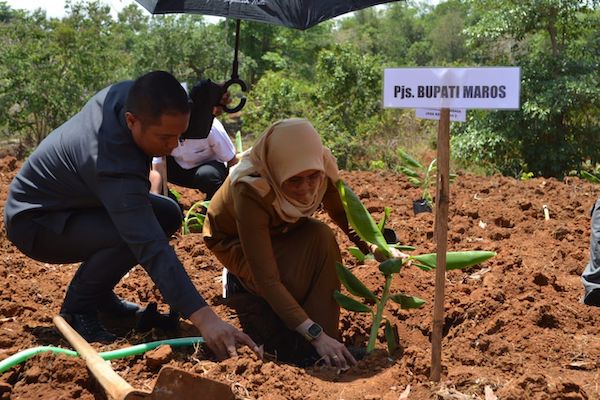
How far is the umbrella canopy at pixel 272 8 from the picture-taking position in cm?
345

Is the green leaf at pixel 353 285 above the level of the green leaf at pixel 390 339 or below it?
above

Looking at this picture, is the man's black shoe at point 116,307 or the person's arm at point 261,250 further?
the man's black shoe at point 116,307

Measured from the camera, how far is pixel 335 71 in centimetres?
1052

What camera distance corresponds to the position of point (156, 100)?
8.80 feet

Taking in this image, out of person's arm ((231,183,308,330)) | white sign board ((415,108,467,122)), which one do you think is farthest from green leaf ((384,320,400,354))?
white sign board ((415,108,467,122))

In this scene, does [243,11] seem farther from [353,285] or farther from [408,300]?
[408,300]

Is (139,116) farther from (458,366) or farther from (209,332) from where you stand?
(458,366)

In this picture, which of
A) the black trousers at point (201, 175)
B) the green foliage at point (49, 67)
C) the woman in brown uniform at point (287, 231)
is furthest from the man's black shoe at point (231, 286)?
the green foliage at point (49, 67)

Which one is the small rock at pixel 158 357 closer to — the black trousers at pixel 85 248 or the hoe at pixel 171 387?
the hoe at pixel 171 387

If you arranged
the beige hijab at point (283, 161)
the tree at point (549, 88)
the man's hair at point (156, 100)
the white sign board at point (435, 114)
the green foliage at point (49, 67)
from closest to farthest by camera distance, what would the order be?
the man's hair at point (156, 100), the beige hijab at point (283, 161), the white sign board at point (435, 114), the tree at point (549, 88), the green foliage at point (49, 67)

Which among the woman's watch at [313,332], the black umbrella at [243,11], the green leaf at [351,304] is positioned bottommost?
the woman's watch at [313,332]

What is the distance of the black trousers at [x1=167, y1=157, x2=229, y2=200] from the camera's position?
5.18 meters

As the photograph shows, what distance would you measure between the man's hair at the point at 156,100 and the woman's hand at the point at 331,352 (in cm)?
94

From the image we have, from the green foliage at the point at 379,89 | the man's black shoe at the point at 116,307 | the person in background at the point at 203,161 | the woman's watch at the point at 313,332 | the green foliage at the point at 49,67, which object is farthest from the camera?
the green foliage at the point at 49,67
